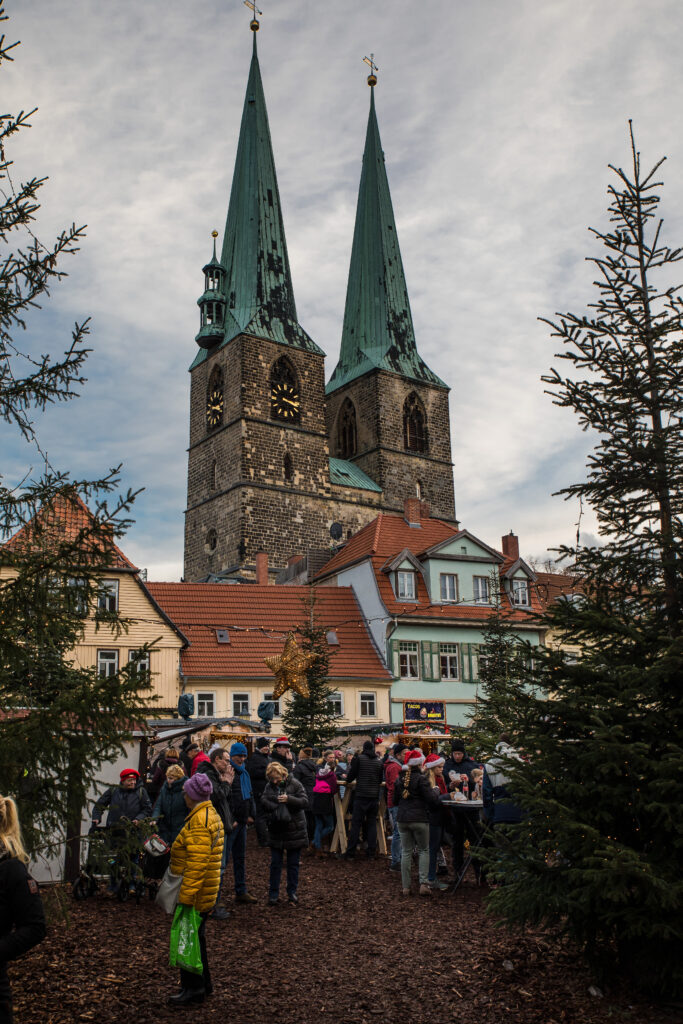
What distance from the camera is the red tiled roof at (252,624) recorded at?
3322 centimetres

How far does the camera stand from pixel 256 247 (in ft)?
205

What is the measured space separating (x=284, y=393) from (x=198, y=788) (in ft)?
175

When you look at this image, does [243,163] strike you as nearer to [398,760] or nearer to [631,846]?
[398,760]

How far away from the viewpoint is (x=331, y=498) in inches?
2375

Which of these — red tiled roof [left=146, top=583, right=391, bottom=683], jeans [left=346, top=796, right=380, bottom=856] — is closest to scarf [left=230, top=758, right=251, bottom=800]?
jeans [left=346, top=796, right=380, bottom=856]

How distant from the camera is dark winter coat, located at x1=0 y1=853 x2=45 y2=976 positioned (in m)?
4.96

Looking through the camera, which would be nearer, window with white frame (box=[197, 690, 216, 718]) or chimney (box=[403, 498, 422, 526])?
window with white frame (box=[197, 690, 216, 718])

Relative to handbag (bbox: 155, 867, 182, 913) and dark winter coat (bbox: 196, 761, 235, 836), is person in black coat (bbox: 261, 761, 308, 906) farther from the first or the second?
handbag (bbox: 155, 867, 182, 913)

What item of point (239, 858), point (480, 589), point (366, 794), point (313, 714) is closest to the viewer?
point (239, 858)

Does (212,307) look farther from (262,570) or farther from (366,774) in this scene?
(366,774)

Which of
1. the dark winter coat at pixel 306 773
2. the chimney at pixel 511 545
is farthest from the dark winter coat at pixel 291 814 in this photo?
the chimney at pixel 511 545

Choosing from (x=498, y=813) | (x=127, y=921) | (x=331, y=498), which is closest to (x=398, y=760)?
→ (x=498, y=813)

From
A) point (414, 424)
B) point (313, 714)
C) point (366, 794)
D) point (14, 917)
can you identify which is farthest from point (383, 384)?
point (14, 917)

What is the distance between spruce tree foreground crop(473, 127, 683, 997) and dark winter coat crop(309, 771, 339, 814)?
8.84m
